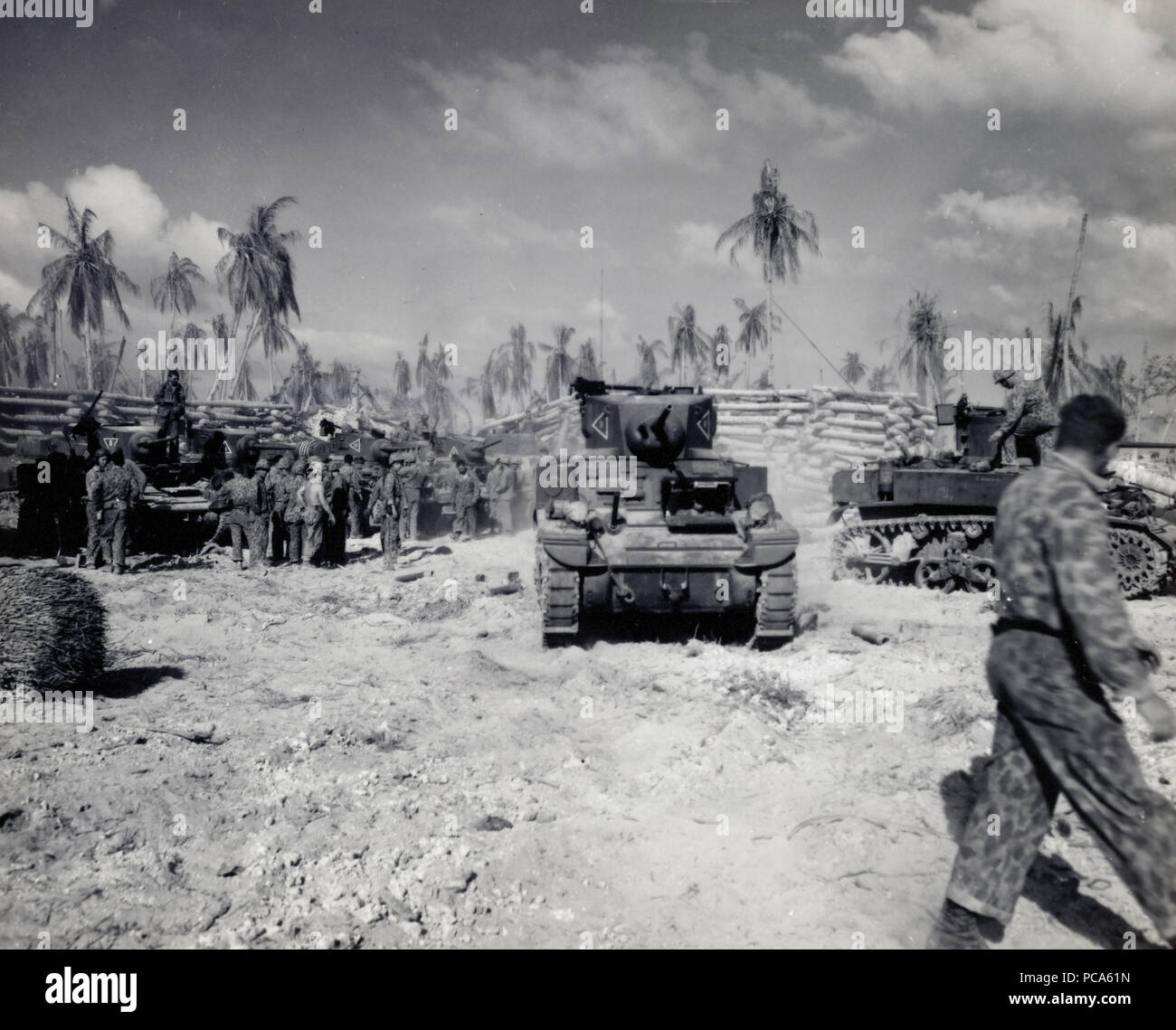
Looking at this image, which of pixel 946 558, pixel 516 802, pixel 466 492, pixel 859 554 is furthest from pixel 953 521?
pixel 466 492

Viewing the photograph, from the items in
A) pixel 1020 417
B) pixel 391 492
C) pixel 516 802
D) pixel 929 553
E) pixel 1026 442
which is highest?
pixel 1020 417

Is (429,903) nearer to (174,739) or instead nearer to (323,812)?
(323,812)

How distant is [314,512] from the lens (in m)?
13.1

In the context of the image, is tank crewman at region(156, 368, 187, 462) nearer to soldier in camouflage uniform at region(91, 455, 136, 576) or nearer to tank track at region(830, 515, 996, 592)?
soldier in camouflage uniform at region(91, 455, 136, 576)

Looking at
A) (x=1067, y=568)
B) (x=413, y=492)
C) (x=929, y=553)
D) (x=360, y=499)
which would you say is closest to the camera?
(x=1067, y=568)

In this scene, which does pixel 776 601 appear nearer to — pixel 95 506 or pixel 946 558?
pixel 946 558

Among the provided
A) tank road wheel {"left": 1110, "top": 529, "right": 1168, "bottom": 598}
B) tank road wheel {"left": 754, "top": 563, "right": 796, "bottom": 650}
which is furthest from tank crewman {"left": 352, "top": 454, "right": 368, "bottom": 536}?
tank road wheel {"left": 1110, "top": 529, "right": 1168, "bottom": 598}

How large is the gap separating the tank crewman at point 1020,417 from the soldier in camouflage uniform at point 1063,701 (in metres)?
10.0

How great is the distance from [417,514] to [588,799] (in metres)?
14.7

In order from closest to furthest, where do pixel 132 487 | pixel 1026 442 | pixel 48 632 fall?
pixel 48 632 < pixel 132 487 < pixel 1026 442

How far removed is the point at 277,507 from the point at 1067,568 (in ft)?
42.1

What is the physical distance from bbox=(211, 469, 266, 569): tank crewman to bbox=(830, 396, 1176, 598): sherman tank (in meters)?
9.77
